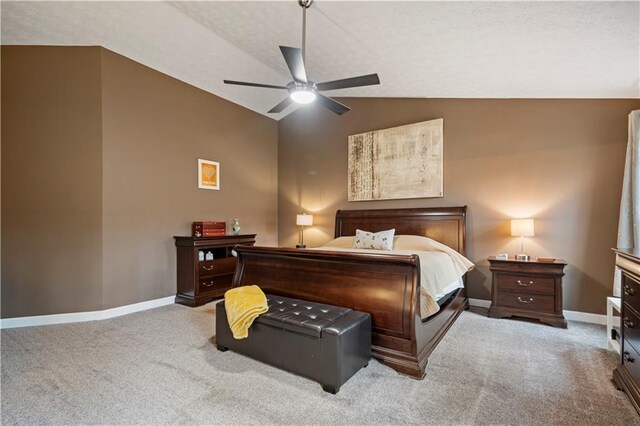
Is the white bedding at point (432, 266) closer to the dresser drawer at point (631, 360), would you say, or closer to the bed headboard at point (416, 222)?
the bed headboard at point (416, 222)

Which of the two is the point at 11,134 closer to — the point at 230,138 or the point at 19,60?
the point at 19,60

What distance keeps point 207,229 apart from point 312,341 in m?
3.10

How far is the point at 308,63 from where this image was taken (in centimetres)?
417

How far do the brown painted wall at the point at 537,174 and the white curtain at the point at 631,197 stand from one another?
256 mm

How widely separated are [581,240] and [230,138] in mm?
5371

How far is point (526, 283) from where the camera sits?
12.0 ft

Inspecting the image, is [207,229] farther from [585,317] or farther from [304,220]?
[585,317]

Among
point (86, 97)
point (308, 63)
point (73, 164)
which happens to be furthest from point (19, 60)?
point (308, 63)

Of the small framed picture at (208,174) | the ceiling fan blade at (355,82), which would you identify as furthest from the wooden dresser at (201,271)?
the ceiling fan blade at (355,82)

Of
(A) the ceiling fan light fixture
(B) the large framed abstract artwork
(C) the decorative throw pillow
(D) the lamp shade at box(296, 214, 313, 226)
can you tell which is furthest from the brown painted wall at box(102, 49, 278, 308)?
(A) the ceiling fan light fixture

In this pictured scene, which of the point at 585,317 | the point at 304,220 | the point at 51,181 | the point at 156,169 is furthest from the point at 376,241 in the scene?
the point at 51,181

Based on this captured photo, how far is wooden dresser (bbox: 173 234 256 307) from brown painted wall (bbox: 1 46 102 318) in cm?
102

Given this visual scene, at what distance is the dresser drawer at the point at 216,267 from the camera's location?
14.8ft

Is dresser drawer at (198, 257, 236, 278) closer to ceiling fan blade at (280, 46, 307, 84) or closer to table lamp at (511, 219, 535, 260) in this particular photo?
→ ceiling fan blade at (280, 46, 307, 84)
